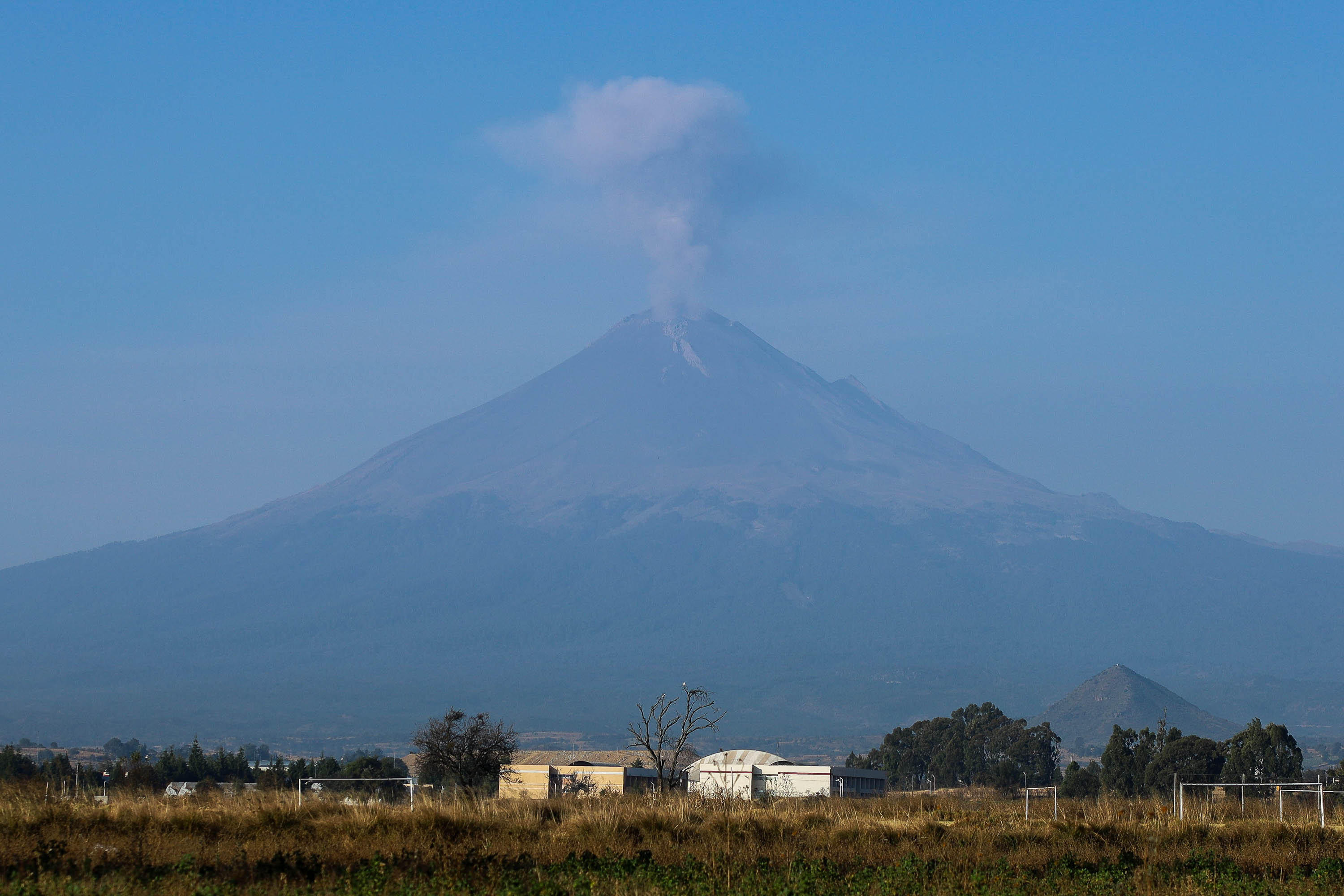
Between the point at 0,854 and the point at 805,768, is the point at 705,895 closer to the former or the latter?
the point at 0,854

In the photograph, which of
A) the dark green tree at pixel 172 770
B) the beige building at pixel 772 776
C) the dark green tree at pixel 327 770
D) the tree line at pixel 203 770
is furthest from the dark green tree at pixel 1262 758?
the dark green tree at pixel 172 770

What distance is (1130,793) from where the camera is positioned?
10319cm

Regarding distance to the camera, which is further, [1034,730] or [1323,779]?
[1034,730]

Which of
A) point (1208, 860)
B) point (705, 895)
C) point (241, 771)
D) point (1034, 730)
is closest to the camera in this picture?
point (705, 895)

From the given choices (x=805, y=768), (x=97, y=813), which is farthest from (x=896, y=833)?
(x=805, y=768)

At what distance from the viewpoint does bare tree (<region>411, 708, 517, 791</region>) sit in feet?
219

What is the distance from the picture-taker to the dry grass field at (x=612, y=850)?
20.0 meters

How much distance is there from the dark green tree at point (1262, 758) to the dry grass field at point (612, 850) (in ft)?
217

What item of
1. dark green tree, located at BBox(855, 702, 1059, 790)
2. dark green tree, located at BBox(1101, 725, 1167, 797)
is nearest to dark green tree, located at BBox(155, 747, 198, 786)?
dark green tree, located at BBox(855, 702, 1059, 790)

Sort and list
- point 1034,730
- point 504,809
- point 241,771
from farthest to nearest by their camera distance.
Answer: point 1034,730 → point 241,771 → point 504,809

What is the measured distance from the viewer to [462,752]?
67312 millimetres

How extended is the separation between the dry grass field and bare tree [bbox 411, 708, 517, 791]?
3588 cm

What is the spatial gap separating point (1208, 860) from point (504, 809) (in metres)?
12.9

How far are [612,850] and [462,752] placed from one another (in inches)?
1720
